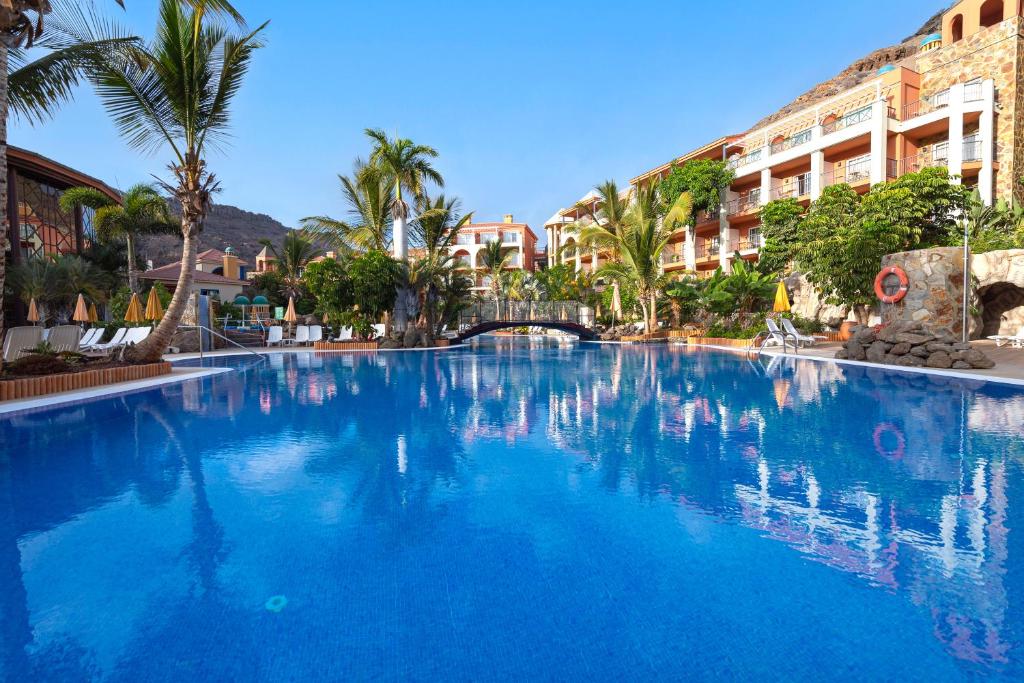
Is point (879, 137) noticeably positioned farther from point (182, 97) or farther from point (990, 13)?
point (182, 97)

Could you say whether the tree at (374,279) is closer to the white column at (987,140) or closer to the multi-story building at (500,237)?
the white column at (987,140)

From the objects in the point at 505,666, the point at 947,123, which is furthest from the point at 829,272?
the point at 505,666

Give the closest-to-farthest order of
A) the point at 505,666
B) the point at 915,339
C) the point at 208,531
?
the point at 505,666
the point at 208,531
the point at 915,339

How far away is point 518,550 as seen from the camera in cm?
323

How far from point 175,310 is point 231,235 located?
274ft

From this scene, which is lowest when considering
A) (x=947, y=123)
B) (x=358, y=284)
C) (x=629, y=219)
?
(x=358, y=284)

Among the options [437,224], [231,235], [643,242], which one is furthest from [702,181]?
[231,235]

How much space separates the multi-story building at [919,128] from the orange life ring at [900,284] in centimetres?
1157

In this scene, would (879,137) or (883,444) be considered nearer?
(883,444)

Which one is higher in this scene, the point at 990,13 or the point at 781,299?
the point at 990,13

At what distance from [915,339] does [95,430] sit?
1620 centimetres

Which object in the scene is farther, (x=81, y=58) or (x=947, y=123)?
(x=947, y=123)

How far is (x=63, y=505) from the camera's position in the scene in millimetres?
4082

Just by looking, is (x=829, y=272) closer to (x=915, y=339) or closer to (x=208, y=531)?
(x=915, y=339)
